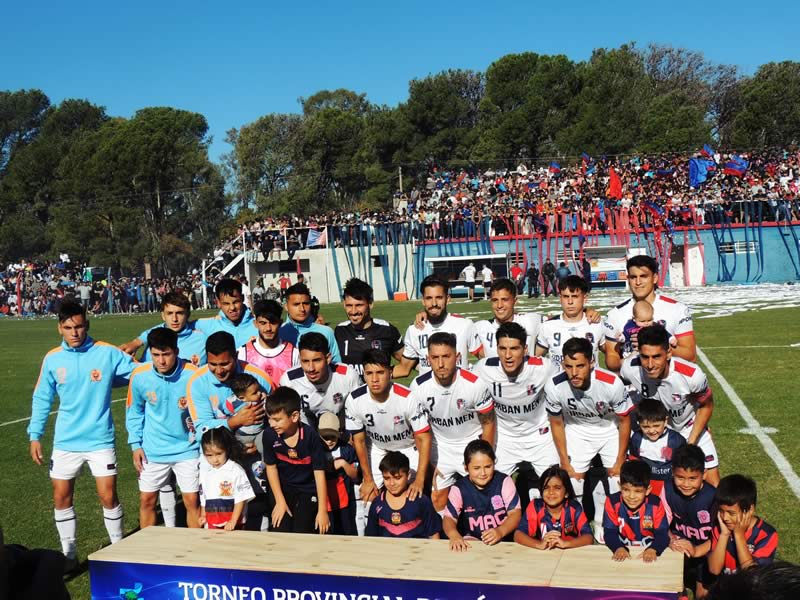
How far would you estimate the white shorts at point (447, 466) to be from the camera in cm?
742

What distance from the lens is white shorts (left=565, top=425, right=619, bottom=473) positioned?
740cm

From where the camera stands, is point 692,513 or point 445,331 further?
point 445,331

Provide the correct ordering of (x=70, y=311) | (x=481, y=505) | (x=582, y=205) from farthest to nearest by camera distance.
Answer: (x=582, y=205)
(x=70, y=311)
(x=481, y=505)

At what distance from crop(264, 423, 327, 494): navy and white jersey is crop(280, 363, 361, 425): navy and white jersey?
0.61 meters

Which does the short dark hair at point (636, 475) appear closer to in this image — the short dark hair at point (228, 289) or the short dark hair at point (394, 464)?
the short dark hair at point (394, 464)

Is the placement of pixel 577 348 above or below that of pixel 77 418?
above

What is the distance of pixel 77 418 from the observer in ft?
24.6

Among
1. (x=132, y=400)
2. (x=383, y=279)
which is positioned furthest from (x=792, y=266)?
(x=132, y=400)

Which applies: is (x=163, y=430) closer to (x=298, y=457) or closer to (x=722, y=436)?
(x=298, y=457)

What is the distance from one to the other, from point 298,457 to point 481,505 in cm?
150

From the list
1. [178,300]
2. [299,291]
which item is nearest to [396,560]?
[299,291]

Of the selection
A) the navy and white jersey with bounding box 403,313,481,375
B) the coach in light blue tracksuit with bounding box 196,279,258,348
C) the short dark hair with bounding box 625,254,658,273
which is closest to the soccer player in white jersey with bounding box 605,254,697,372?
the short dark hair with bounding box 625,254,658,273

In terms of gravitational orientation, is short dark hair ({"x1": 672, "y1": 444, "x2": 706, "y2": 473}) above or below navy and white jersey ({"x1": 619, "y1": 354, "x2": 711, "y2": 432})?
below

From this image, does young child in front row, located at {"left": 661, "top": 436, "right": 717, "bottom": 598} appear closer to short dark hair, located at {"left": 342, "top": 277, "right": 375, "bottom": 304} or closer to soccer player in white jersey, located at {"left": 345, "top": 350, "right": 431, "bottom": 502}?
soccer player in white jersey, located at {"left": 345, "top": 350, "right": 431, "bottom": 502}
